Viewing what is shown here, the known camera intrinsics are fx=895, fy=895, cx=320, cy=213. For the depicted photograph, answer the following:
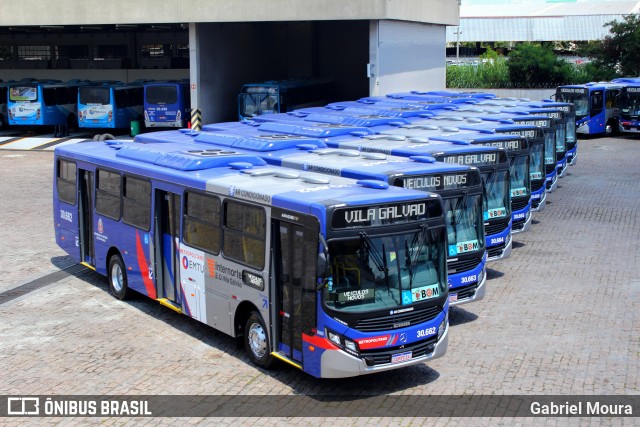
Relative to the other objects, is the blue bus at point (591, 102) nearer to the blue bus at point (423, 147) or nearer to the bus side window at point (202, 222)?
the blue bus at point (423, 147)

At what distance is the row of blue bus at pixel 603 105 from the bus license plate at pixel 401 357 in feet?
109

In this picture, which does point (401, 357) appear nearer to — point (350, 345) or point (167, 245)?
point (350, 345)

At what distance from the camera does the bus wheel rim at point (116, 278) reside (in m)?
15.6

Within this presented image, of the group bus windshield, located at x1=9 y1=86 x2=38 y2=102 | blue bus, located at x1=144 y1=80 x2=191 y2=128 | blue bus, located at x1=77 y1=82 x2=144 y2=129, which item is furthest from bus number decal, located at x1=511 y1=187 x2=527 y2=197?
bus windshield, located at x1=9 y1=86 x2=38 y2=102

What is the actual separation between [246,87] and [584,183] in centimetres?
1623

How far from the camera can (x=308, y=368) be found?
10969 mm

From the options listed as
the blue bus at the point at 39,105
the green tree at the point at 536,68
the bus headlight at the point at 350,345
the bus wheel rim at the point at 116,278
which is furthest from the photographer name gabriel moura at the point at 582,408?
the green tree at the point at 536,68

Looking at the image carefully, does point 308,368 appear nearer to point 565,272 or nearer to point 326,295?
point 326,295

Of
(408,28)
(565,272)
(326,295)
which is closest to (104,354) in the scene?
(326,295)

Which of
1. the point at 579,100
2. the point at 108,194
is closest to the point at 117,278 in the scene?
the point at 108,194

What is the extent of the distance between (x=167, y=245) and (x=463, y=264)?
4.62m

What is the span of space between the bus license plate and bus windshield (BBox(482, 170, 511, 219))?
5.72 meters

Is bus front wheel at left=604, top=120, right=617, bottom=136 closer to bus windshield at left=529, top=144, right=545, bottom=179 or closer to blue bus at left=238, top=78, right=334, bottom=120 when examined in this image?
blue bus at left=238, top=78, right=334, bottom=120

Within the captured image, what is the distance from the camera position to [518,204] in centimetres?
1859
